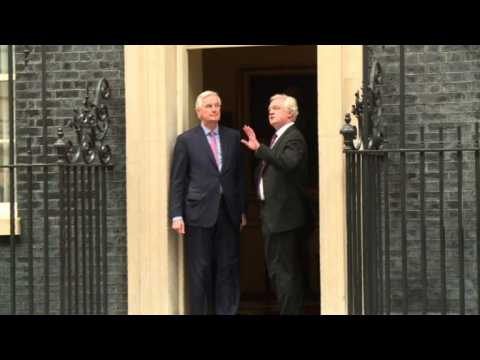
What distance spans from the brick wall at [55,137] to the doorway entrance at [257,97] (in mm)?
2596

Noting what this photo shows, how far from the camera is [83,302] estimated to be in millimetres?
7078

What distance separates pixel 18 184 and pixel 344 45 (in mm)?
2703

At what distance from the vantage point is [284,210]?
7473 mm

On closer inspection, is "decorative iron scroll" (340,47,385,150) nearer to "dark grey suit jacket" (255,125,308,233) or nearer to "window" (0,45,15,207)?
"dark grey suit jacket" (255,125,308,233)

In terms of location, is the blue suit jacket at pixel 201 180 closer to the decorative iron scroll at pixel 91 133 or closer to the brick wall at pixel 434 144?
the decorative iron scroll at pixel 91 133

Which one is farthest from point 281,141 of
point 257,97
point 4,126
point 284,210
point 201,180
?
point 257,97

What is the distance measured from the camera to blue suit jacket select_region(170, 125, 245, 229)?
7.50 m

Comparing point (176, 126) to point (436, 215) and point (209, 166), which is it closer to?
point (209, 166)

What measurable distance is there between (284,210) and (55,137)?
1867 mm

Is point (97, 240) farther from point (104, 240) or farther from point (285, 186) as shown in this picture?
point (285, 186)

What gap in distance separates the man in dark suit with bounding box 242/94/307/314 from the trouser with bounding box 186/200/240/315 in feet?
0.94

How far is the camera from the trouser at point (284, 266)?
24.5ft

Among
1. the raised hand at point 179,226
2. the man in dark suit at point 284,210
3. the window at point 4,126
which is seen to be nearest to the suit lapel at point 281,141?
the man in dark suit at point 284,210

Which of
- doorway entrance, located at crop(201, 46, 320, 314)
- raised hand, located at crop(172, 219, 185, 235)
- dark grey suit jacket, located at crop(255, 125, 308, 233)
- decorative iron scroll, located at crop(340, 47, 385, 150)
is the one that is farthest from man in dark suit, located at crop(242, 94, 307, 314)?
doorway entrance, located at crop(201, 46, 320, 314)
